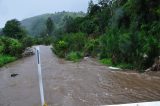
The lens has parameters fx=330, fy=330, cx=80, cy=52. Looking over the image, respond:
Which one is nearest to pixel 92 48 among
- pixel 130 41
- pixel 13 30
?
pixel 130 41

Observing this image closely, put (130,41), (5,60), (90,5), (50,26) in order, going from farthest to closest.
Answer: (50,26)
(90,5)
(5,60)
(130,41)

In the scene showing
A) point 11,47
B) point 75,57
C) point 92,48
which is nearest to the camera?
point 75,57

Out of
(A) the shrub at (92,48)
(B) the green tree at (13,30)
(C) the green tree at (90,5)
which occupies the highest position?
(C) the green tree at (90,5)

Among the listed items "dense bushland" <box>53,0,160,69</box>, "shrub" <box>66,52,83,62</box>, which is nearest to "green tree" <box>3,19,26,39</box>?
"dense bushland" <box>53,0,160,69</box>

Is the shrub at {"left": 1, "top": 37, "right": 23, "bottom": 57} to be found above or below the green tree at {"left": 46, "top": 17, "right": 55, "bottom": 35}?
below

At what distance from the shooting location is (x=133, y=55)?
25.2 metres

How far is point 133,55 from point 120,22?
44.2 feet

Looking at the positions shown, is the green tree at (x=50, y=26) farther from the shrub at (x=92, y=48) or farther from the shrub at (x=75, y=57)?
the shrub at (x=75, y=57)

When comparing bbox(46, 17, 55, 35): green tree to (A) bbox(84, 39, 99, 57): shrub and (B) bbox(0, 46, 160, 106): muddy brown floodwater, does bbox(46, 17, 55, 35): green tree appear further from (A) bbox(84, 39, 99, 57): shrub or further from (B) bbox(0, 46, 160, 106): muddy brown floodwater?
(B) bbox(0, 46, 160, 106): muddy brown floodwater

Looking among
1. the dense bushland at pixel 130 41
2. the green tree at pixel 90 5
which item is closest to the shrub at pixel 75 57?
the dense bushland at pixel 130 41

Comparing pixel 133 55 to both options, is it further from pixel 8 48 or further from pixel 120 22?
pixel 8 48

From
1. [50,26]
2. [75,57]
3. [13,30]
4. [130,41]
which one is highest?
[50,26]

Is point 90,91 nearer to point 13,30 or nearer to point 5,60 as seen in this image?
point 5,60

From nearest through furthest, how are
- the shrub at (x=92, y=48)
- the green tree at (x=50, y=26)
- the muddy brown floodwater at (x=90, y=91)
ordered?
1. the muddy brown floodwater at (x=90, y=91)
2. the shrub at (x=92, y=48)
3. the green tree at (x=50, y=26)
